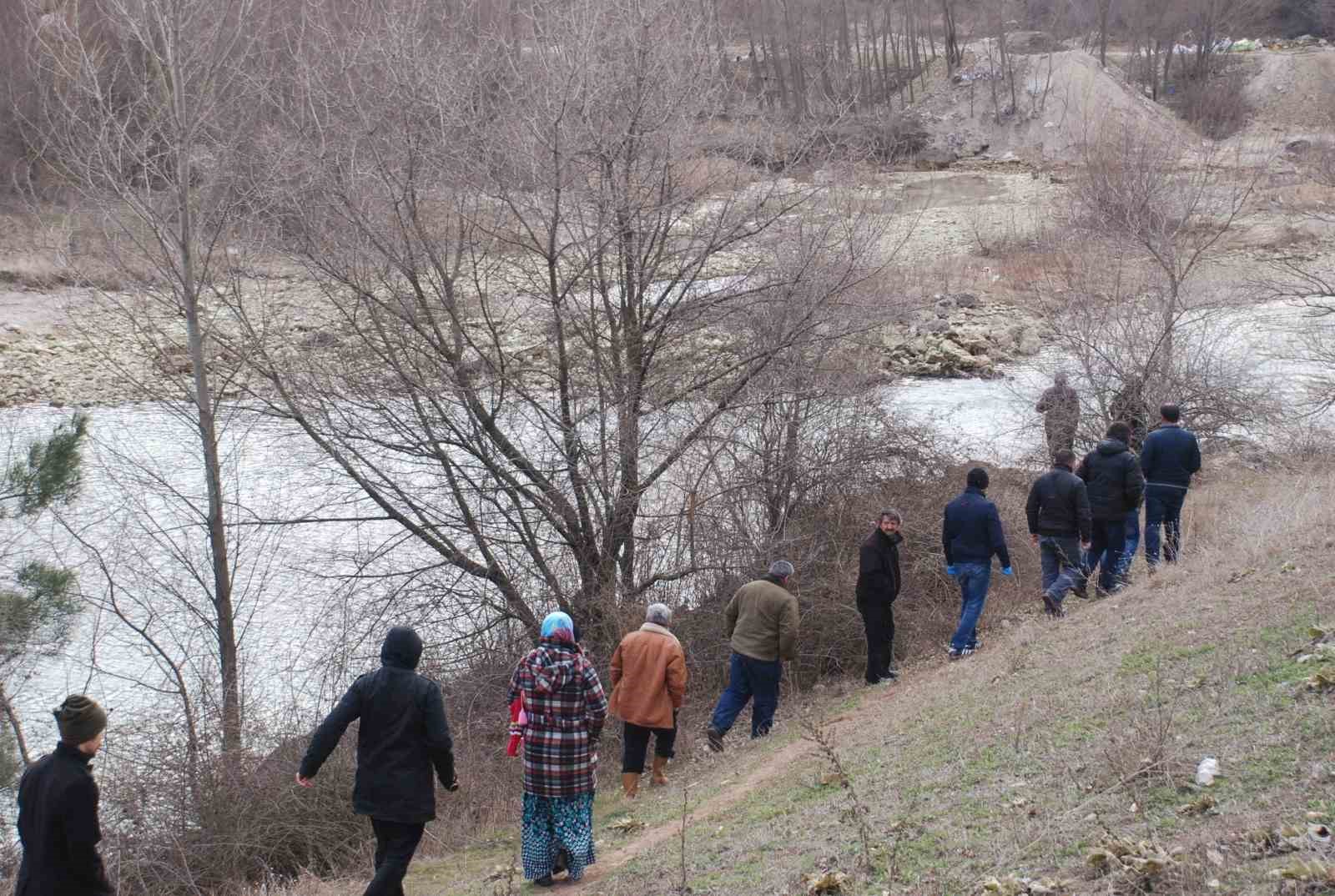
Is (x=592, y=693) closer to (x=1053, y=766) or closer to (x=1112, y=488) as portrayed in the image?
(x=1053, y=766)

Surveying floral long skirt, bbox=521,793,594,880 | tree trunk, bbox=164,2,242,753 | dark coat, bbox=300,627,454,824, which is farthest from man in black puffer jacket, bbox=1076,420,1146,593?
tree trunk, bbox=164,2,242,753

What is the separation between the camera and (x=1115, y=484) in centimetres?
1051

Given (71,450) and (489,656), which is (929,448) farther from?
(71,450)

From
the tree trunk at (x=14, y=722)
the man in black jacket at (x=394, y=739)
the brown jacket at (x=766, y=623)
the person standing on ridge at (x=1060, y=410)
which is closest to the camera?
the man in black jacket at (x=394, y=739)

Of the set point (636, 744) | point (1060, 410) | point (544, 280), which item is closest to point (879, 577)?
point (636, 744)

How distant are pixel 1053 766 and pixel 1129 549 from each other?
6.03m

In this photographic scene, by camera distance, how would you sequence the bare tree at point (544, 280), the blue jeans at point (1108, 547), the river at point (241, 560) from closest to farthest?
the blue jeans at point (1108, 547)
the bare tree at point (544, 280)
the river at point (241, 560)

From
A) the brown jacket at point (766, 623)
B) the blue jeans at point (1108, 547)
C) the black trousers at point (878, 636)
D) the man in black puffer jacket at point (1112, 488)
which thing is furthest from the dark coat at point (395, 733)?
the blue jeans at point (1108, 547)

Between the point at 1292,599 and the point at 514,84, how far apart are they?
886 centimetres

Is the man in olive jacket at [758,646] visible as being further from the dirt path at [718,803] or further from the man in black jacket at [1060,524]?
the man in black jacket at [1060,524]

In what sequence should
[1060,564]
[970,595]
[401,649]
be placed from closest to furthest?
[401,649] < [970,595] < [1060,564]

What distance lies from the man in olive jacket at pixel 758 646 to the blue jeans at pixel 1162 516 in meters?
3.87

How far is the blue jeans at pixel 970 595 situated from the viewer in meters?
10.1

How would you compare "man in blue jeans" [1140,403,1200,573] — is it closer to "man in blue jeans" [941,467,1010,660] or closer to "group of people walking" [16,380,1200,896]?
"group of people walking" [16,380,1200,896]
